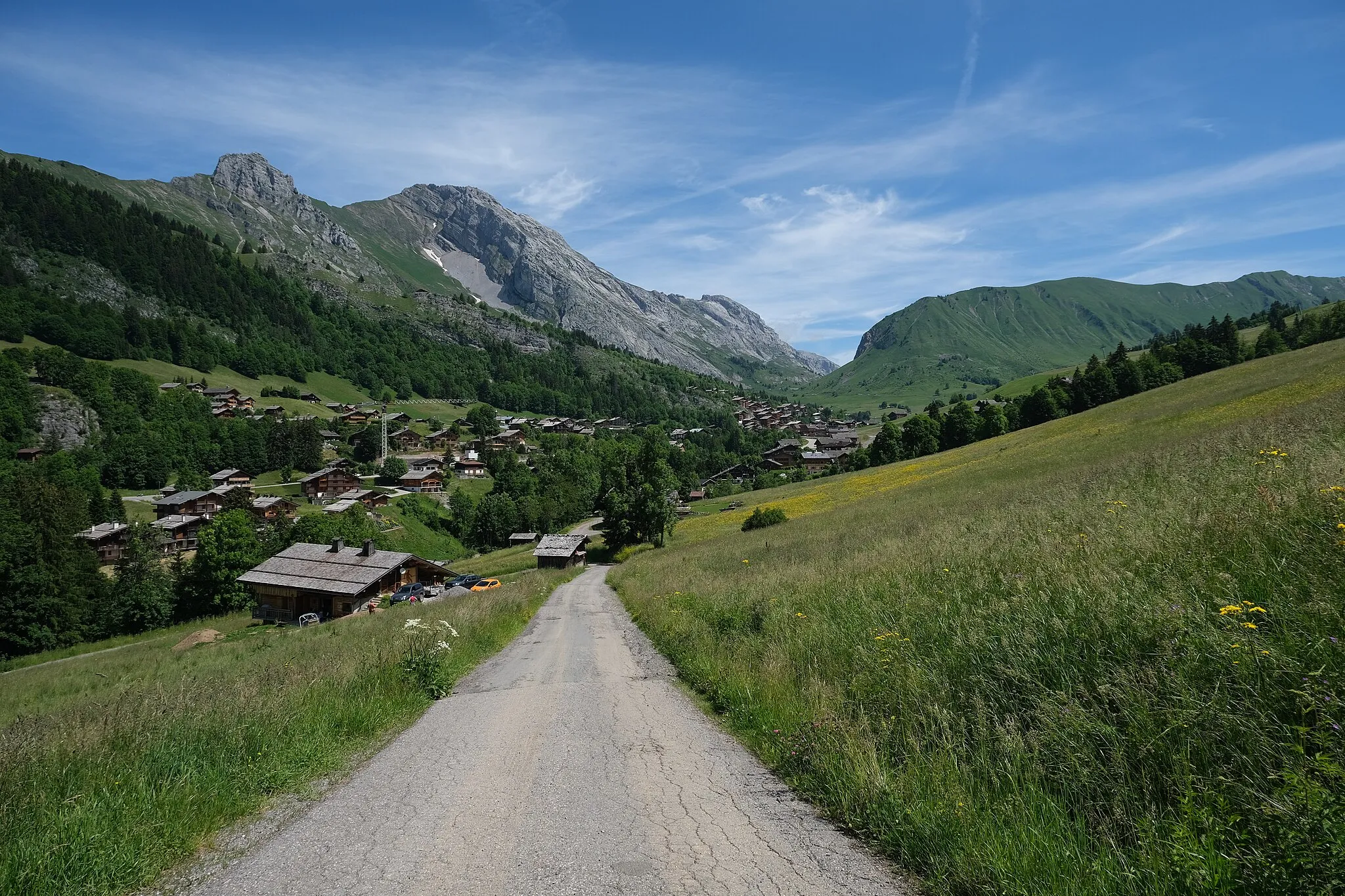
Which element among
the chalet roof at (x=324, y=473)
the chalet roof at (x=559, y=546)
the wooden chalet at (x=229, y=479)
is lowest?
the chalet roof at (x=559, y=546)

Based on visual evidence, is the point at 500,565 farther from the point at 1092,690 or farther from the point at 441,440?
the point at 441,440

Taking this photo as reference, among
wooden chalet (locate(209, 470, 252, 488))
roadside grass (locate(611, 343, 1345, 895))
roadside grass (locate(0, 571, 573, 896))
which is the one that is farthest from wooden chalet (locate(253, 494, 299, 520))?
roadside grass (locate(611, 343, 1345, 895))

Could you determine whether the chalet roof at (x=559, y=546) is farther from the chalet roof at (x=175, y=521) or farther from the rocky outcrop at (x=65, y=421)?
the rocky outcrop at (x=65, y=421)

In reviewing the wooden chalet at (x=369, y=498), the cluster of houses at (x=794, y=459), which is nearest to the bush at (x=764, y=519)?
the wooden chalet at (x=369, y=498)

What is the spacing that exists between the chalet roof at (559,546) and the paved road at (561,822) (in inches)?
1910

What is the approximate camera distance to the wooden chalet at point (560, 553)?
5712 centimetres

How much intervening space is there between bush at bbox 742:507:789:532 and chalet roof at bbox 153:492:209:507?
294 ft

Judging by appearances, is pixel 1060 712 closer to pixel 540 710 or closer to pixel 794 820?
pixel 794 820

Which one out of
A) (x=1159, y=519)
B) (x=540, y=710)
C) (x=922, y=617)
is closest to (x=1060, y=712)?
(x=922, y=617)

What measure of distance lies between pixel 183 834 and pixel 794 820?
5436 millimetres

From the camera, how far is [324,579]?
162ft

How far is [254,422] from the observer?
134 m

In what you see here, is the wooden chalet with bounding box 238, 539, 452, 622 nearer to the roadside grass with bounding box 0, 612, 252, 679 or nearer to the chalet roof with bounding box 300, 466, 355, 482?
the roadside grass with bounding box 0, 612, 252, 679

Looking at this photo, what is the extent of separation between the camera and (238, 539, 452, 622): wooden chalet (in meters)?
48.8
